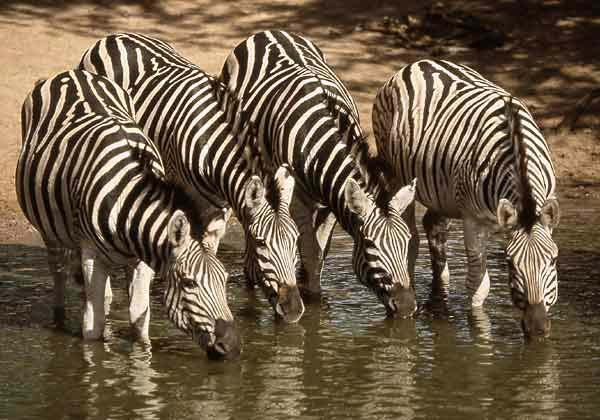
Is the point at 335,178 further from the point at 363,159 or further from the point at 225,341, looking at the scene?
the point at 225,341

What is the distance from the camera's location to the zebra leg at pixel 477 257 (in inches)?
385

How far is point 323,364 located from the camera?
867 cm

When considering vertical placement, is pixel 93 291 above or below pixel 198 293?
below

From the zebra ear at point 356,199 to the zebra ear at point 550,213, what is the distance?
136 cm

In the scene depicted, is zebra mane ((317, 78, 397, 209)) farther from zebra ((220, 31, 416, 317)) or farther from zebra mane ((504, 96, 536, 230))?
zebra mane ((504, 96, 536, 230))

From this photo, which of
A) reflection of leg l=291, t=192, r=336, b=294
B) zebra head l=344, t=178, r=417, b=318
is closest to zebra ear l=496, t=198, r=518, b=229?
zebra head l=344, t=178, r=417, b=318

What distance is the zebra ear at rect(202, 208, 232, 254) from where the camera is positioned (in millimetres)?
8514

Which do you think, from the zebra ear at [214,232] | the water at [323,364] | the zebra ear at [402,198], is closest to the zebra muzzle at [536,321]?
the water at [323,364]

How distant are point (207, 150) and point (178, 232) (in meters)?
1.94

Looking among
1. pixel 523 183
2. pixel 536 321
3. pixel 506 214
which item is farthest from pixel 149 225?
pixel 536 321

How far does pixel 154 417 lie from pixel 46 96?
11.1ft

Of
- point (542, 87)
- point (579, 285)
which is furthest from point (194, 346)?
point (542, 87)

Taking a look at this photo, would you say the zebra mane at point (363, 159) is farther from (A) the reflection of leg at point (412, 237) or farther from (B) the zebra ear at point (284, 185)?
(B) the zebra ear at point (284, 185)

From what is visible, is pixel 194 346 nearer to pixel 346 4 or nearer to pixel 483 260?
pixel 483 260
